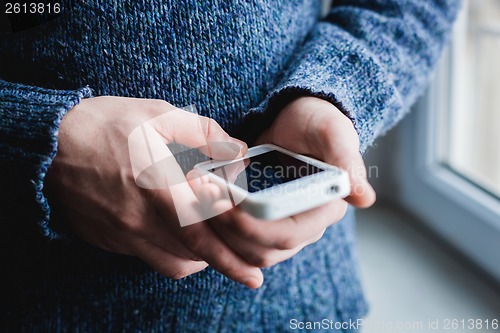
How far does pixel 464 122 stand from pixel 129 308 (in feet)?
2.00

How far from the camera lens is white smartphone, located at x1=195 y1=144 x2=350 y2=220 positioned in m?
0.29

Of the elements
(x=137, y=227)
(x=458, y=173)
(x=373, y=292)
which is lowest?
(x=373, y=292)

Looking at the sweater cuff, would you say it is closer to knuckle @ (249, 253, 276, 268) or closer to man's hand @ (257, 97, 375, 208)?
man's hand @ (257, 97, 375, 208)

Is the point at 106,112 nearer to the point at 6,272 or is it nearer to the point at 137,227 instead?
the point at 137,227

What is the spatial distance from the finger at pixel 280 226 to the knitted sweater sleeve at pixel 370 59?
109mm

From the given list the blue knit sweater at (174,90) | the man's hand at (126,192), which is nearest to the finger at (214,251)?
the man's hand at (126,192)

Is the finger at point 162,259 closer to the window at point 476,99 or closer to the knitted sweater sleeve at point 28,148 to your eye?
the knitted sweater sleeve at point 28,148

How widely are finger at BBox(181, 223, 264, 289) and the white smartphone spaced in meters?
0.03

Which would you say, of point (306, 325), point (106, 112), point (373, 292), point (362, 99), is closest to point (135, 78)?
point (106, 112)

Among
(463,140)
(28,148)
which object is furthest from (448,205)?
(28,148)

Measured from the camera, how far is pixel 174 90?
0.40m

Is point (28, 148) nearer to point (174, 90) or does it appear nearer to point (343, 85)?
point (174, 90)

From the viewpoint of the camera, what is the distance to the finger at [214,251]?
32 cm

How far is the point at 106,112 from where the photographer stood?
0.35 m
